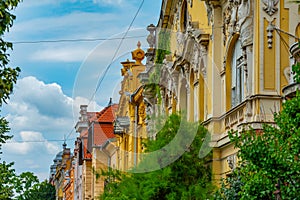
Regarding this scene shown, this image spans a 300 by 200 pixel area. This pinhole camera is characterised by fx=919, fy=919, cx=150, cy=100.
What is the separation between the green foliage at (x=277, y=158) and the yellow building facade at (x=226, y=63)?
4.07m

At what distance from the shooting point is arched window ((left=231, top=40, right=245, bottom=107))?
25.6m

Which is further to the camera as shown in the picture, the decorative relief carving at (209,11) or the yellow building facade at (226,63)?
the decorative relief carving at (209,11)

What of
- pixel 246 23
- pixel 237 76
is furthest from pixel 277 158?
pixel 237 76

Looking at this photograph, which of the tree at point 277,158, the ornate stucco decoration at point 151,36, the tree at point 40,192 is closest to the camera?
the tree at point 277,158

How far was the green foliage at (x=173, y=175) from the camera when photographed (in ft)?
79.8

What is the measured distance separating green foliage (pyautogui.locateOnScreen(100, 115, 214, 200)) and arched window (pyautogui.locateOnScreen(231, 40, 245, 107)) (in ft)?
4.50

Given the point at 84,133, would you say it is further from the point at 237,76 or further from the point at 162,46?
the point at 237,76

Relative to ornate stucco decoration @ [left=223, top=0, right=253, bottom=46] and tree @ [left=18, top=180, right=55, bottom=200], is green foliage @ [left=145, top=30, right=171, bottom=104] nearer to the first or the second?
ornate stucco decoration @ [left=223, top=0, right=253, bottom=46]

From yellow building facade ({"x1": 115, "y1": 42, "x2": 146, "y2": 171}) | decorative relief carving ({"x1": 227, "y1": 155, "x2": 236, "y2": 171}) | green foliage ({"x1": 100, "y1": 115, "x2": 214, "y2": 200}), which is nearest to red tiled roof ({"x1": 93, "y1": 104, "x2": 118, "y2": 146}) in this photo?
yellow building facade ({"x1": 115, "y1": 42, "x2": 146, "y2": 171})

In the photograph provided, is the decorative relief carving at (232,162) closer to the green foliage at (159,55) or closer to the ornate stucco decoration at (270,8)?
the ornate stucco decoration at (270,8)

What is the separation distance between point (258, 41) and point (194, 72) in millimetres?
8008

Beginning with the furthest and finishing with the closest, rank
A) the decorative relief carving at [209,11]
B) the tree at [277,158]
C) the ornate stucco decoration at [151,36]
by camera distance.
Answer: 1. the ornate stucco decoration at [151,36]
2. the decorative relief carving at [209,11]
3. the tree at [277,158]

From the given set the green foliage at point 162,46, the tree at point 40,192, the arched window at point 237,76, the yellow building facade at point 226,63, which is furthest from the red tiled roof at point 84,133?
the arched window at point 237,76

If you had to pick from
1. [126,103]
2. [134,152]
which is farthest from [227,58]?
[126,103]
